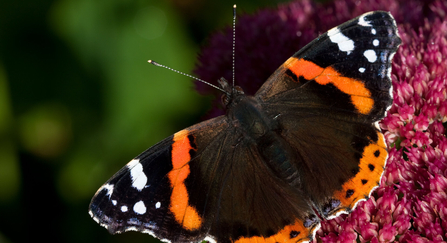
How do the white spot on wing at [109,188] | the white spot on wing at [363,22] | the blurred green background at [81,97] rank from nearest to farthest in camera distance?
the white spot on wing at [109,188], the white spot on wing at [363,22], the blurred green background at [81,97]

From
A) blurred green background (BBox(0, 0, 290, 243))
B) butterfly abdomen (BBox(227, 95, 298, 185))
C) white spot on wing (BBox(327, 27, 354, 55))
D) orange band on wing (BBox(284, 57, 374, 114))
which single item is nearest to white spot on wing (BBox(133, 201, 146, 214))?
butterfly abdomen (BBox(227, 95, 298, 185))

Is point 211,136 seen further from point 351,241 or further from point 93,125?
point 93,125

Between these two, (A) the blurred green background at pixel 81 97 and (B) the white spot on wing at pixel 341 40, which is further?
(A) the blurred green background at pixel 81 97

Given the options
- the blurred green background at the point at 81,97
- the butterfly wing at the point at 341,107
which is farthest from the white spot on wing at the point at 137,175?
the blurred green background at the point at 81,97

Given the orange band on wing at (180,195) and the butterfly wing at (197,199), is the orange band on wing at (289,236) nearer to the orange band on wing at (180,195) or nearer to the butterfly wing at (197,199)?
the butterfly wing at (197,199)

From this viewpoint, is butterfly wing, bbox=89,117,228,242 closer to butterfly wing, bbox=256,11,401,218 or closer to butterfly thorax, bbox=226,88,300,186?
butterfly thorax, bbox=226,88,300,186

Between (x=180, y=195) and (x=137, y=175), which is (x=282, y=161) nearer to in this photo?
(x=180, y=195)
